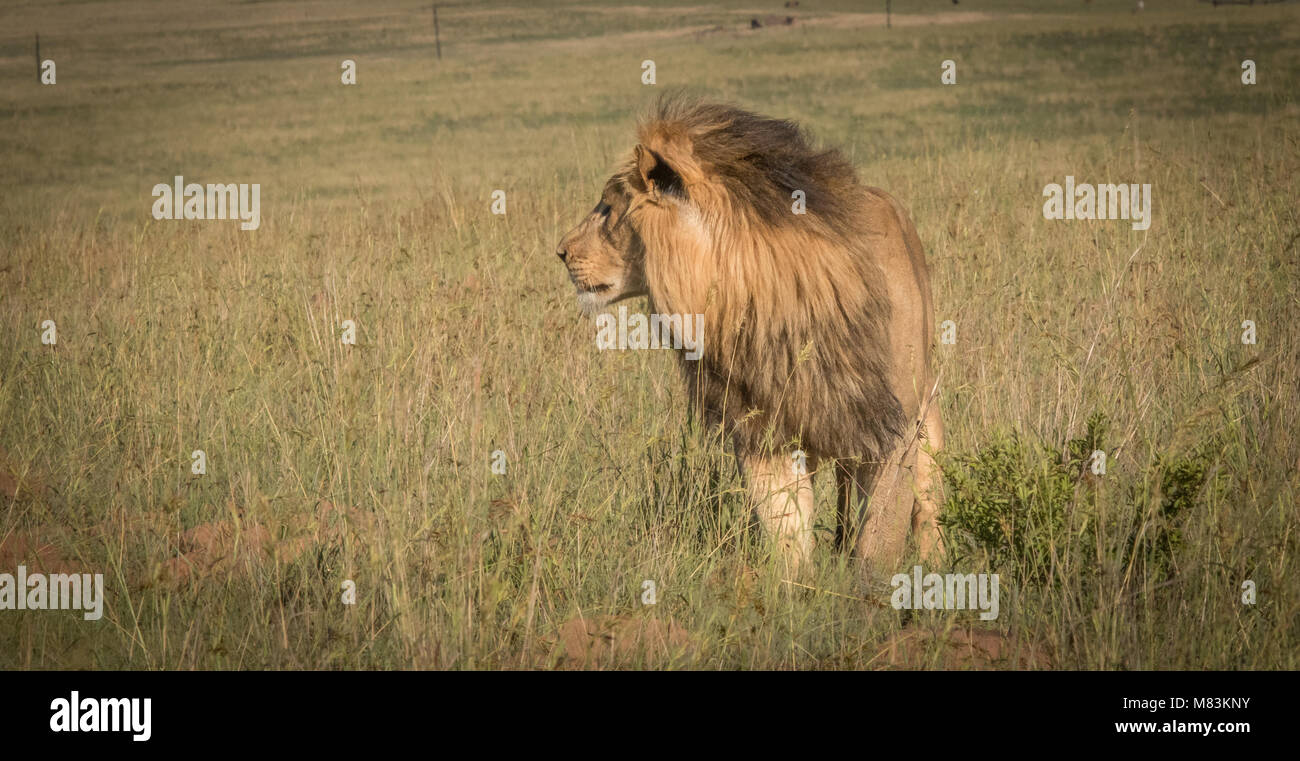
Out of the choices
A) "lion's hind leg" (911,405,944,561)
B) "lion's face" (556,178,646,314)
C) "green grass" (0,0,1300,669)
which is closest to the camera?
"green grass" (0,0,1300,669)

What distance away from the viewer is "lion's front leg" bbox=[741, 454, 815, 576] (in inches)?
195

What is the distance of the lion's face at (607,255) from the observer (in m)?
4.92

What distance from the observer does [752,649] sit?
163 inches

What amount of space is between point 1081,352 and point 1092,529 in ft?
7.55

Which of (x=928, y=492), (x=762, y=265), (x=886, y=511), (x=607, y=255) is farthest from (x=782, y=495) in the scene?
(x=607, y=255)

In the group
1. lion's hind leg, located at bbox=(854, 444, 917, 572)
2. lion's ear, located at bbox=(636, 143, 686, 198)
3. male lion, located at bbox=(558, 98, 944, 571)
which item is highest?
lion's ear, located at bbox=(636, 143, 686, 198)

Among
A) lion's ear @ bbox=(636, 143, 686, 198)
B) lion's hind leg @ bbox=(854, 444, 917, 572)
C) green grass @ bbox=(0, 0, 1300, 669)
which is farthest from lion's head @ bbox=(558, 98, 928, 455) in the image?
green grass @ bbox=(0, 0, 1300, 669)

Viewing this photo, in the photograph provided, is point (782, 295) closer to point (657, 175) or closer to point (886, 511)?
point (657, 175)

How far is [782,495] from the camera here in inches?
204

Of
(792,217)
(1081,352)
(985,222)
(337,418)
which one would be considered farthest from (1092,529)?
(985,222)

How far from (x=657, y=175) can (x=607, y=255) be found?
50cm

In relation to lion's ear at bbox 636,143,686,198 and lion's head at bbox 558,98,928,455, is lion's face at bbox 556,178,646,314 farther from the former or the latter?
lion's ear at bbox 636,143,686,198

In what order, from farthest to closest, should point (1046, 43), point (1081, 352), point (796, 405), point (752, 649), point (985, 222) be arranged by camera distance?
point (1046, 43) < point (985, 222) < point (1081, 352) < point (796, 405) < point (752, 649)

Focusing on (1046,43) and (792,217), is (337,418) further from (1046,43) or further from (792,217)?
(1046,43)
